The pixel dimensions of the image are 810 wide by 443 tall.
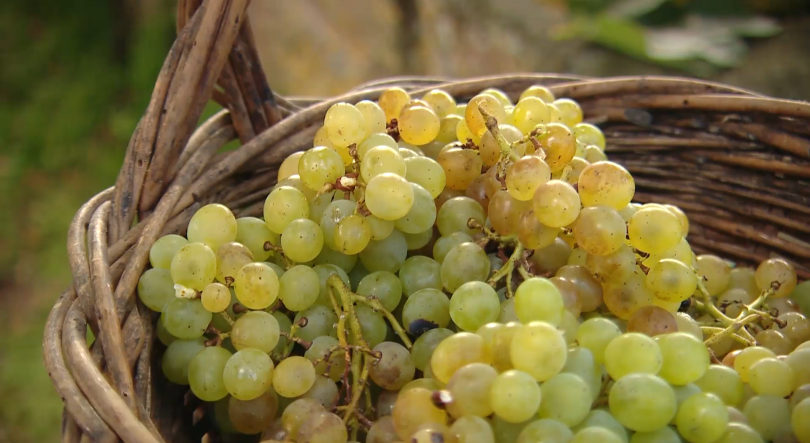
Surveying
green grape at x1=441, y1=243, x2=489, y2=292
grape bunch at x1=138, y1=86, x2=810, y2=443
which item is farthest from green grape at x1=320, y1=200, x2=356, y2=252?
green grape at x1=441, y1=243, x2=489, y2=292

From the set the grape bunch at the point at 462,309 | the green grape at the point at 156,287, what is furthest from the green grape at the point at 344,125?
the green grape at the point at 156,287

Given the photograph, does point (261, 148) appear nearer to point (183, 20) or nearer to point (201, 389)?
point (183, 20)

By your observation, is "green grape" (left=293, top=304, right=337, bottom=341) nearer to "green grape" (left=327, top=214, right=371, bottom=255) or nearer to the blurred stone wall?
"green grape" (left=327, top=214, right=371, bottom=255)

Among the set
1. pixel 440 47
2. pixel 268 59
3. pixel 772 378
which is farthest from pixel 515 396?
pixel 440 47

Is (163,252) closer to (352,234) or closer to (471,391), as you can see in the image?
(352,234)

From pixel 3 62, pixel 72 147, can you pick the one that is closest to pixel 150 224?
pixel 72 147
